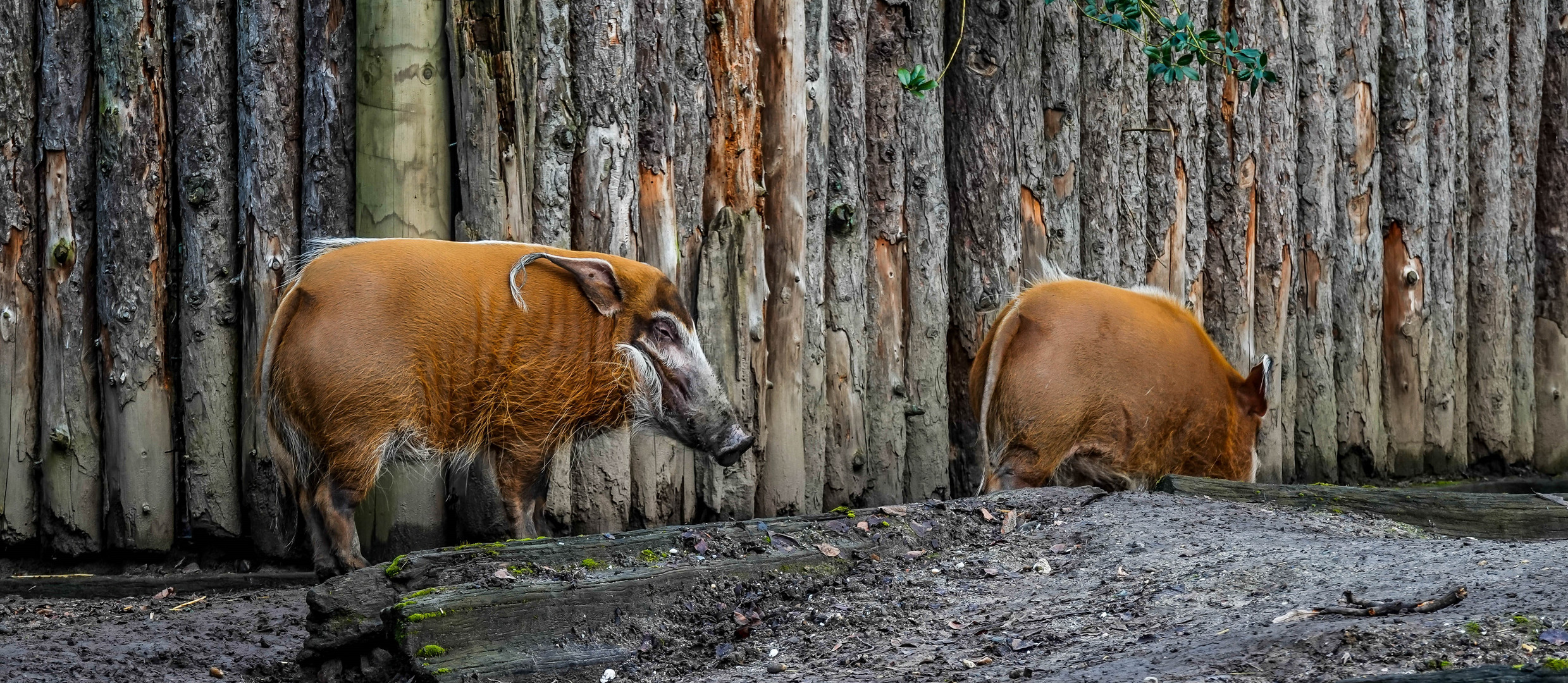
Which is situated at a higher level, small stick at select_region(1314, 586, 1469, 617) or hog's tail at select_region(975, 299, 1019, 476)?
hog's tail at select_region(975, 299, 1019, 476)

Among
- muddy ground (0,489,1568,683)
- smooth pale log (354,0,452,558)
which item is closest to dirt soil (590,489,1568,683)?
muddy ground (0,489,1568,683)

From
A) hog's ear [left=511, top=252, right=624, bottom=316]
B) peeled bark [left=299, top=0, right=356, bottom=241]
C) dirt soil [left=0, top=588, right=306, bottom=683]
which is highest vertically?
peeled bark [left=299, top=0, right=356, bottom=241]

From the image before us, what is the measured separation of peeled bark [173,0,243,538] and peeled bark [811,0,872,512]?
228 cm

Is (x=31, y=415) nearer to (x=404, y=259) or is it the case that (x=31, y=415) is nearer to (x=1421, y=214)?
(x=404, y=259)

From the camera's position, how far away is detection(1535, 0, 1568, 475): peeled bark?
782 cm

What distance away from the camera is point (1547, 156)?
7957 millimetres

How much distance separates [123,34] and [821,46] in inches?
102

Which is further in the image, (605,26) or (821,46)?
(821,46)

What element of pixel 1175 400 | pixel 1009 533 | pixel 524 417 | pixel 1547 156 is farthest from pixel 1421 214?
pixel 524 417

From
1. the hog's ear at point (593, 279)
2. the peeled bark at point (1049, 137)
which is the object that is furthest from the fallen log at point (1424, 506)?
the hog's ear at point (593, 279)

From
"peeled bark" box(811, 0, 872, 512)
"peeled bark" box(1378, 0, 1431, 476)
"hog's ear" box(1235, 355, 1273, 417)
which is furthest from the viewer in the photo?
"peeled bark" box(1378, 0, 1431, 476)

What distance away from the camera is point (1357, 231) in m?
7.01

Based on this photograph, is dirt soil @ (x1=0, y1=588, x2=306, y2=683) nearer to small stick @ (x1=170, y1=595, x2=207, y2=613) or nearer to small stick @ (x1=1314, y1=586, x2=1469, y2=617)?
small stick @ (x1=170, y1=595, x2=207, y2=613)

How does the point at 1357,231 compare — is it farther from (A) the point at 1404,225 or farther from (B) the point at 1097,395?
(B) the point at 1097,395
